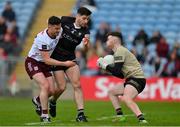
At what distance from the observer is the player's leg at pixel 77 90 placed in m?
15.2

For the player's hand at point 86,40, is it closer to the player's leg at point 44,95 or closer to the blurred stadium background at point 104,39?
the player's leg at point 44,95

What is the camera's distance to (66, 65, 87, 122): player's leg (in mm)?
15211

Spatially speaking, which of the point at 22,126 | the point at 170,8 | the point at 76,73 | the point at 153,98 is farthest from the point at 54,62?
the point at 170,8

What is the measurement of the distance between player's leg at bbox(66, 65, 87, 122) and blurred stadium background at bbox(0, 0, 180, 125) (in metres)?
11.6

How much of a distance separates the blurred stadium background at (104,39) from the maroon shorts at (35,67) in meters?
11.7

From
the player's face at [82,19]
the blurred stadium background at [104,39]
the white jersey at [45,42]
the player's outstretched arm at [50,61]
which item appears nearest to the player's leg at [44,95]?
the player's outstretched arm at [50,61]

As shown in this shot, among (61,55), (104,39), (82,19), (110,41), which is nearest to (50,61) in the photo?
(61,55)

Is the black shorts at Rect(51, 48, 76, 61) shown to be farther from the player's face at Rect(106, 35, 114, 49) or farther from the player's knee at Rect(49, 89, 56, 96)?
the player's face at Rect(106, 35, 114, 49)

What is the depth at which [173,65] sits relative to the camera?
28.7m

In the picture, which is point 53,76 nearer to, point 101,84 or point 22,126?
point 22,126

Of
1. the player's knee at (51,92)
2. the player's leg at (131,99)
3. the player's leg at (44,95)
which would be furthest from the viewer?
the player's knee at (51,92)

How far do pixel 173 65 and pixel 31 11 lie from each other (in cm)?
900

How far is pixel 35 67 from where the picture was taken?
50.3 feet

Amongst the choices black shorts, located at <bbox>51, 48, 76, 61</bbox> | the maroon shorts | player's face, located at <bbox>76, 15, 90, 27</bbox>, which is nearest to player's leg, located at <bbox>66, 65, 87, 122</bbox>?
black shorts, located at <bbox>51, 48, 76, 61</bbox>
